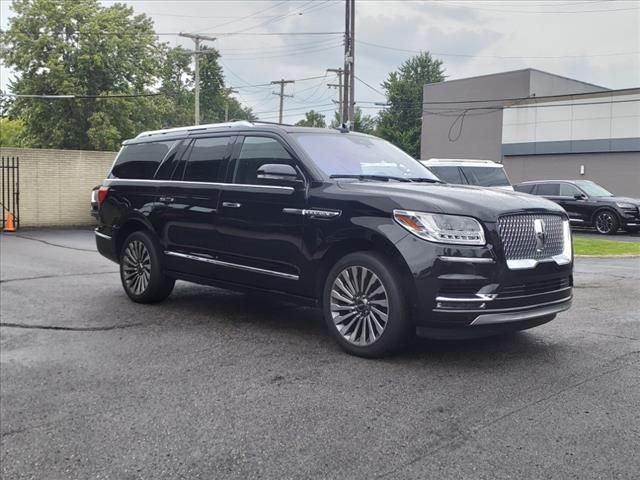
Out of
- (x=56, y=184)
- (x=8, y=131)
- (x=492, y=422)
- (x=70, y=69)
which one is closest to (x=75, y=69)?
(x=70, y=69)

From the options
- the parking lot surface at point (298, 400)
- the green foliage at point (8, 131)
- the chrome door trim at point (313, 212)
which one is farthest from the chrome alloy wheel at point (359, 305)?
the green foliage at point (8, 131)

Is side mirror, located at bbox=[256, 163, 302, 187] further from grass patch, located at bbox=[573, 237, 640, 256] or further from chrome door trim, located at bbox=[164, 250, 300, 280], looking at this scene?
grass patch, located at bbox=[573, 237, 640, 256]

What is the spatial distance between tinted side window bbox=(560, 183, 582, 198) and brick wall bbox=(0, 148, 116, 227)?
15691 mm

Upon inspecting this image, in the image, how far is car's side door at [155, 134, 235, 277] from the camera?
645cm

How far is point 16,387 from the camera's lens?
4.76 meters

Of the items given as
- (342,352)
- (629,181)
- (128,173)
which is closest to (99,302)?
(128,173)

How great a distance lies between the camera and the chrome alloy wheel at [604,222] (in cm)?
2005

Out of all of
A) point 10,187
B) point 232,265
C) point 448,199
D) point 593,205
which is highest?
point 448,199

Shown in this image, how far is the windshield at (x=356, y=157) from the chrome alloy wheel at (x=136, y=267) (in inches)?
96.7

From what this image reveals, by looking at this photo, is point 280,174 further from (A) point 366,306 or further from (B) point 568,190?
(B) point 568,190

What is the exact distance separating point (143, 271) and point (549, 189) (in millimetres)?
17092

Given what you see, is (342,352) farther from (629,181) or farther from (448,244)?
(629,181)

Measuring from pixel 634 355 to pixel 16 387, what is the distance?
472 cm

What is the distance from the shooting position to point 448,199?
490cm
